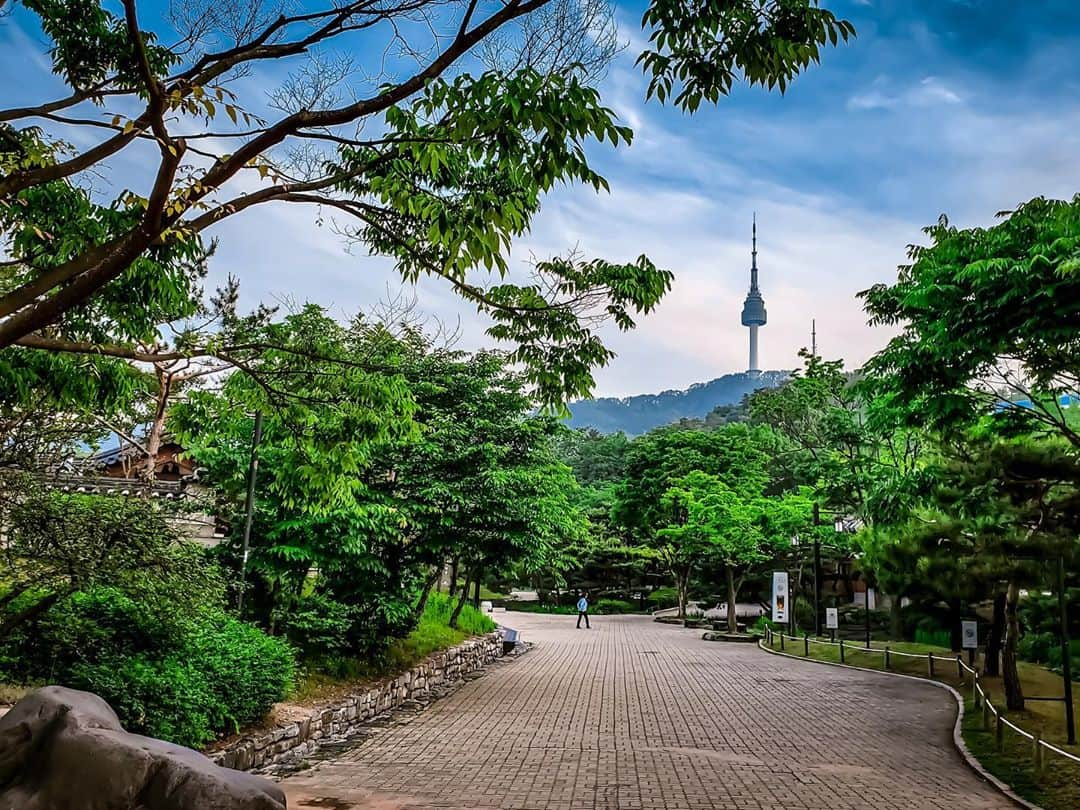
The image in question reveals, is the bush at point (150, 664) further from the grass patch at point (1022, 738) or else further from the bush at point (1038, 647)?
the bush at point (1038, 647)

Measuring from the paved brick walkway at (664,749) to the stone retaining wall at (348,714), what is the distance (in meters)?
0.48

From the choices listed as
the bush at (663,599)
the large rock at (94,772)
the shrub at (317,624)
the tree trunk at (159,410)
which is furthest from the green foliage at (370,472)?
the bush at (663,599)

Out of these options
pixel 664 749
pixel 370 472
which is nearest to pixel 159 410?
pixel 370 472

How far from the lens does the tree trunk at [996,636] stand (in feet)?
46.9

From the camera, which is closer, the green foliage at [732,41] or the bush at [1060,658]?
the green foliage at [732,41]

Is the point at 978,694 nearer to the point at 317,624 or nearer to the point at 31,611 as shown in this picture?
the point at 317,624

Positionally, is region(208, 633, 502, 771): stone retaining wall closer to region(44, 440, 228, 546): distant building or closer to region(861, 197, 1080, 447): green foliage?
region(44, 440, 228, 546): distant building

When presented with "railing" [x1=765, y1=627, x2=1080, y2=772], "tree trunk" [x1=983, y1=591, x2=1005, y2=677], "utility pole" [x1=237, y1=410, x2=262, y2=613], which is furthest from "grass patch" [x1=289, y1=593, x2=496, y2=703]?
"tree trunk" [x1=983, y1=591, x2=1005, y2=677]

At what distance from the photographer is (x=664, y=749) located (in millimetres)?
10219

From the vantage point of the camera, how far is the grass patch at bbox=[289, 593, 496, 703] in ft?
37.8

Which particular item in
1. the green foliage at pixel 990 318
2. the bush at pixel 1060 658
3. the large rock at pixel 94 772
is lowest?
the large rock at pixel 94 772

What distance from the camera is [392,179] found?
5672 millimetres

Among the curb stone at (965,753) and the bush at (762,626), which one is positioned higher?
the bush at (762,626)

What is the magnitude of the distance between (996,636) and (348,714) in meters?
11.7
